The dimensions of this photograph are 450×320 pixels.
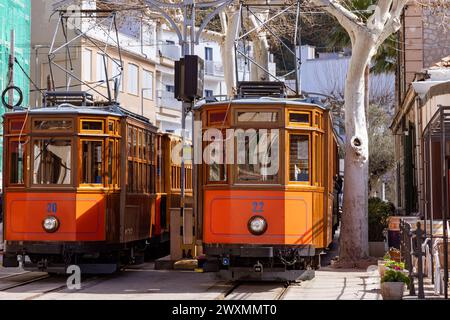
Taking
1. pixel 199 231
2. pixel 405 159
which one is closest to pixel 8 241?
pixel 199 231

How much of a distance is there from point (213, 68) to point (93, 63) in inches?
716

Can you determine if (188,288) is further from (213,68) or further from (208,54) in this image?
(208,54)

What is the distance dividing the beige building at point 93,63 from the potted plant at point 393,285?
28683mm

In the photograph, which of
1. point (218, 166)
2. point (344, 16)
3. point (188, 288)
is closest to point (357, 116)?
point (344, 16)

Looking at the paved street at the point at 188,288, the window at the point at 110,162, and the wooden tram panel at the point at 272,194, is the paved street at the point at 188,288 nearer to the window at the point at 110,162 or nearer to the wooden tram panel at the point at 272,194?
the wooden tram panel at the point at 272,194

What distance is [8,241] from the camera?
53.8ft

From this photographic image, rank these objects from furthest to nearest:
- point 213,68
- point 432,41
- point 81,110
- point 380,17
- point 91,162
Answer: point 213,68, point 432,41, point 380,17, point 91,162, point 81,110

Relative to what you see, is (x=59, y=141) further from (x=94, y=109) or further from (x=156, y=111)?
(x=156, y=111)

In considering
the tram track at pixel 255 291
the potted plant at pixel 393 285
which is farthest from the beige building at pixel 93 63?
the potted plant at pixel 393 285

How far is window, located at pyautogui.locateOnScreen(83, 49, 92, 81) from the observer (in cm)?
4614

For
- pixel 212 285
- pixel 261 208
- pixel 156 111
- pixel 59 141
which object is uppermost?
pixel 156 111

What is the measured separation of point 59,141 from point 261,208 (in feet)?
12.4

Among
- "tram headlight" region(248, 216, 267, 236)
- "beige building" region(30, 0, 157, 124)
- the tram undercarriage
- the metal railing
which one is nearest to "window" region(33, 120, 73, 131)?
the tram undercarriage

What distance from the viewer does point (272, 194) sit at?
15.3 meters
